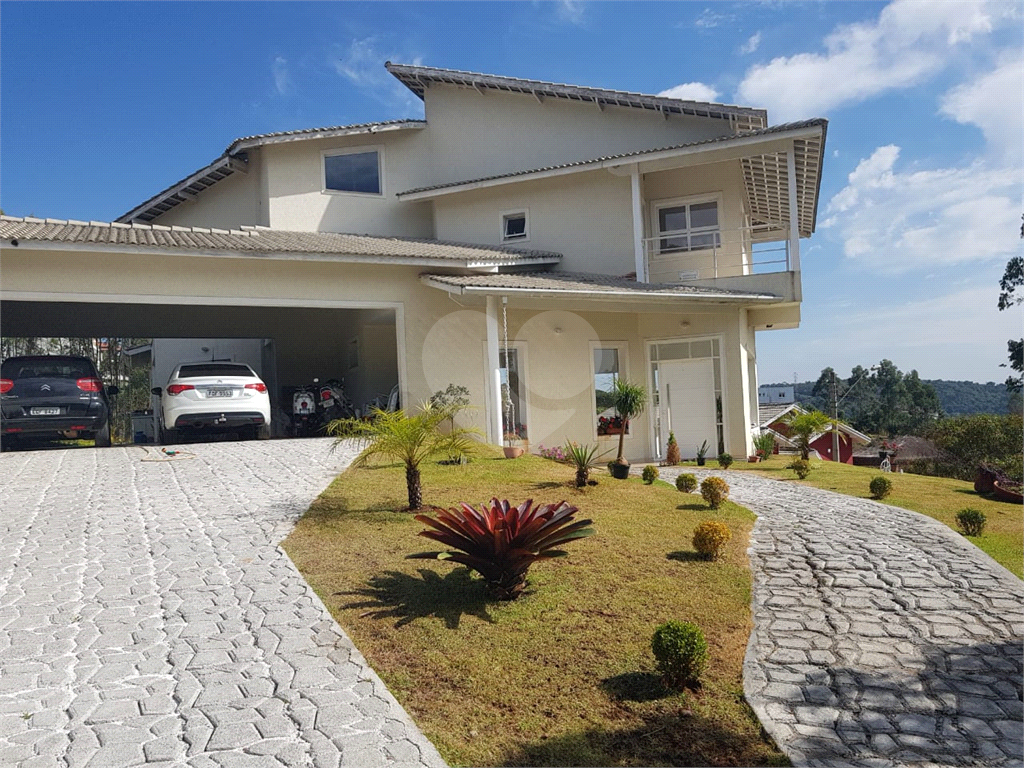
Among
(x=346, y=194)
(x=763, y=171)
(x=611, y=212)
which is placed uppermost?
(x=346, y=194)

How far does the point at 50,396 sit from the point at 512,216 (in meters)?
11.1

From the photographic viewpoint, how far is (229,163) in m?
19.7

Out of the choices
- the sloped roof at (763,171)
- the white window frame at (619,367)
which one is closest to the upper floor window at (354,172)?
the sloped roof at (763,171)

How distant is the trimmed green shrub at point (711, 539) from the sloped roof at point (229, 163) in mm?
15460

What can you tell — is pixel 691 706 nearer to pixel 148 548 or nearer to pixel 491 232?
pixel 148 548

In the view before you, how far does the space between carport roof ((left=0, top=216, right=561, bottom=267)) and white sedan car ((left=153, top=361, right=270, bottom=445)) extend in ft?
7.56

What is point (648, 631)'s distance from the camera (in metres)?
5.37

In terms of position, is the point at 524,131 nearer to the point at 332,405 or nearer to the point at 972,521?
the point at 332,405

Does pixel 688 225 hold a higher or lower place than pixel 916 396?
higher

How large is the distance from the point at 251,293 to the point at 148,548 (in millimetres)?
8156

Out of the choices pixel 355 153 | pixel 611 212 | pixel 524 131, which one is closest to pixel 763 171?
pixel 611 212

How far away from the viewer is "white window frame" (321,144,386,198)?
63.9 feet

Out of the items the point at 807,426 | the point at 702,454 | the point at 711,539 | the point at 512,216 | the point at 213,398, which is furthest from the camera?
the point at 512,216

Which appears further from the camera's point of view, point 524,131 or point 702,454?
point 524,131
